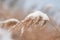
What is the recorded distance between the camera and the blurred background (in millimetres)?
581

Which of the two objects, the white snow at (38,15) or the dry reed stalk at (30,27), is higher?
the white snow at (38,15)

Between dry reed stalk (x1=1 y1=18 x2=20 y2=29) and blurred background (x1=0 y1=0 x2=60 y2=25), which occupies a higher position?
blurred background (x1=0 y1=0 x2=60 y2=25)

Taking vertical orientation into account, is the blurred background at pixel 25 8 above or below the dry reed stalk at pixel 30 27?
above

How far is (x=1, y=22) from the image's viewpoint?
23.3 inches

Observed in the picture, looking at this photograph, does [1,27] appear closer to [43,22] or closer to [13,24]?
[13,24]

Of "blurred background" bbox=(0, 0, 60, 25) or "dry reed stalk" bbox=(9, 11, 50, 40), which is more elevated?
"blurred background" bbox=(0, 0, 60, 25)

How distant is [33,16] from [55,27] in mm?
95

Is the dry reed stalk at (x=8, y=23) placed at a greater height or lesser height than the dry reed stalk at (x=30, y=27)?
greater

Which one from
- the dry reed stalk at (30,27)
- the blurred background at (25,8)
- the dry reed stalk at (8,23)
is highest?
the blurred background at (25,8)

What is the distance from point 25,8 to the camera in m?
0.60

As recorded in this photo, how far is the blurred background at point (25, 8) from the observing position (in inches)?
22.9

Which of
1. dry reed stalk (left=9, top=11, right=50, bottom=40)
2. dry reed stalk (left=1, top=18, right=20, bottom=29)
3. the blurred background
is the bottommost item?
dry reed stalk (left=9, top=11, right=50, bottom=40)

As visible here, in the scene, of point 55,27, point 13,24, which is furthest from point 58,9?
point 13,24

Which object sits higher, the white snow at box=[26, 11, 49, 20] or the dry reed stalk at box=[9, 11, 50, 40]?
the white snow at box=[26, 11, 49, 20]
